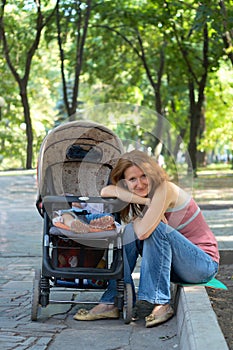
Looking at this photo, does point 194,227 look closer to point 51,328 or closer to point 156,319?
point 156,319

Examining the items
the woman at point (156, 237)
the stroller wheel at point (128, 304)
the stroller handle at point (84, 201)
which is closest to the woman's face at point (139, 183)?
the woman at point (156, 237)

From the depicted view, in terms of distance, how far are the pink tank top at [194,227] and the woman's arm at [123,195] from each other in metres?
0.30

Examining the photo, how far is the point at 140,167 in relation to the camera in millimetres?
5902

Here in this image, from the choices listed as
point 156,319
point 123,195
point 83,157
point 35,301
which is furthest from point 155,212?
point 83,157

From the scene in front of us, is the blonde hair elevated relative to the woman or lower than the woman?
elevated

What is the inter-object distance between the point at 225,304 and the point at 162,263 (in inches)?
23.5

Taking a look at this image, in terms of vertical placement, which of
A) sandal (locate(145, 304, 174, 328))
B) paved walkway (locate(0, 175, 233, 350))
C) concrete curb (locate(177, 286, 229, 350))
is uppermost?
concrete curb (locate(177, 286, 229, 350))

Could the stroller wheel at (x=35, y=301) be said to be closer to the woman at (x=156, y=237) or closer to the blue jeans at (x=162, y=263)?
the woman at (x=156, y=237)

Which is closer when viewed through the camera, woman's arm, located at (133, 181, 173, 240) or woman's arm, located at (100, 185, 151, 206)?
woman's arm, located at (133, 181, 173, 240)

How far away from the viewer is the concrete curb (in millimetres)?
4297

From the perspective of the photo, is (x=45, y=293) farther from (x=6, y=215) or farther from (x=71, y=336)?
(x=6, y=215)

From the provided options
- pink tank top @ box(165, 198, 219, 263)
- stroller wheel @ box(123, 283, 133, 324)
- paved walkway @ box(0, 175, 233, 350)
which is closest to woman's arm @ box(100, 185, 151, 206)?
pink tank top @ box(165, 198, 219, 263)

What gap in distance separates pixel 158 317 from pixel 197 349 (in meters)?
1.63

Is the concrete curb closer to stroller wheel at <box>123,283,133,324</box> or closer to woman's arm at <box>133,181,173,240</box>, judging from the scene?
stroller wheel at <box>123,283,133,324</box>
